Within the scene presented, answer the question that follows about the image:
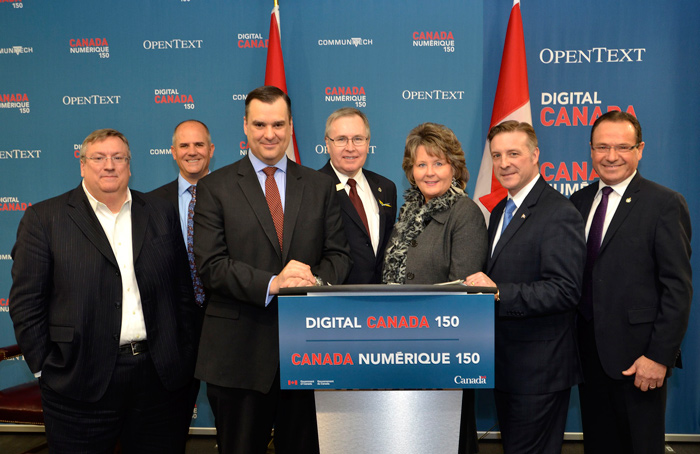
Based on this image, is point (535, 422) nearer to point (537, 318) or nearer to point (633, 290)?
point (537, 318)

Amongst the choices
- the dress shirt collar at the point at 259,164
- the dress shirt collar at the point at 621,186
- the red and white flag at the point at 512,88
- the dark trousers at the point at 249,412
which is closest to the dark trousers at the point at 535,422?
the dark trousers at the point at 249,412

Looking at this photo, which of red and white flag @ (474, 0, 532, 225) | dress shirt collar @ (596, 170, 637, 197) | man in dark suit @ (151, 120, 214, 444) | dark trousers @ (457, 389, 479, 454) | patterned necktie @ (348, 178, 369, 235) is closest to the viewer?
dark trousers @ (457, 389, 479, 454)

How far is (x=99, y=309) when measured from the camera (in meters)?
2.44

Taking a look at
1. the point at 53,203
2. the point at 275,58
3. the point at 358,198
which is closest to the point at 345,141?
the point at 358,198

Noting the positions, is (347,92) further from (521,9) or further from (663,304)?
(663,304)

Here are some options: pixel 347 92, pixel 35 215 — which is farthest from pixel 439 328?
pixel 347 92

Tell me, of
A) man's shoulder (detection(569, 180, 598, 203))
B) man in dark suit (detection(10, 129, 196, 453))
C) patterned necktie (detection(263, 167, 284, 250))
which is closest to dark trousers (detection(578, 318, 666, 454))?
man's shoulder (detection(569, 180, 598, 203))

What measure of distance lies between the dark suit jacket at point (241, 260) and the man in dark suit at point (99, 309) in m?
0.34

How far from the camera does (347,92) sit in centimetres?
444

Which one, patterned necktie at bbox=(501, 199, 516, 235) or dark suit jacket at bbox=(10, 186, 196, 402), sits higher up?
Answer: patterned necktie at bbox=(501, 199, 516, 235)

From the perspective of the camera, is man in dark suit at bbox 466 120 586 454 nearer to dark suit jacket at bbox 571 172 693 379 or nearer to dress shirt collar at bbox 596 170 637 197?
dark suit jacket at bbox 571 172 693 379

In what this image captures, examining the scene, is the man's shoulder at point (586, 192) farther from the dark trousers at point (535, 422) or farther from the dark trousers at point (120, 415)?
the dark trousers at point (120, 415)

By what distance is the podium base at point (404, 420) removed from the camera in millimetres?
1879

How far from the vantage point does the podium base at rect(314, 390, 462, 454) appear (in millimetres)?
1879
